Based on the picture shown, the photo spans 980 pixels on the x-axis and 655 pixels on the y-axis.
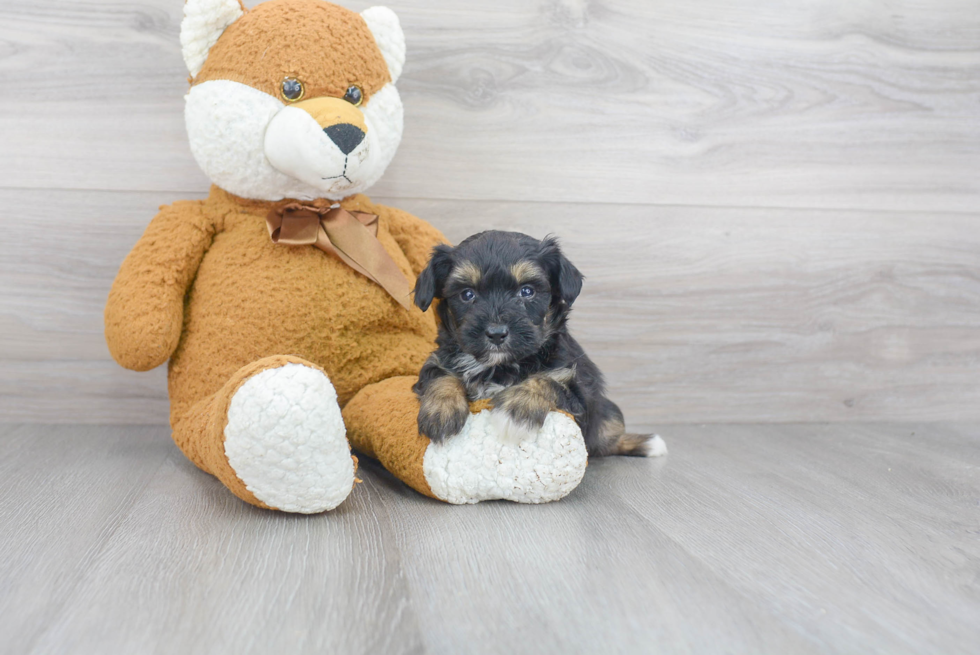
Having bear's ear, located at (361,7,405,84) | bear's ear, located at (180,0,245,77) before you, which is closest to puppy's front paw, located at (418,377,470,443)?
bear's ear, located at (361,7,405,84)

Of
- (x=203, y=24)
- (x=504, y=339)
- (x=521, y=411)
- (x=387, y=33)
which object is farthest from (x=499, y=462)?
(x=203, y=24)

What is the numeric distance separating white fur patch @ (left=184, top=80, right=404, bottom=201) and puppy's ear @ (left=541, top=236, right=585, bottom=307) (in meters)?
0.50

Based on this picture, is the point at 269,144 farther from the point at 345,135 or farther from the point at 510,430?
the point at 510,430

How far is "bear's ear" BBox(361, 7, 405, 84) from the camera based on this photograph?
5.95ft

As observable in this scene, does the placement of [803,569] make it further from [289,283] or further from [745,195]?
[745,195]

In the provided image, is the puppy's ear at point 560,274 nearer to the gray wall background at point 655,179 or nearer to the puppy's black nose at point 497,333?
the puppy's black nose at point 497,333

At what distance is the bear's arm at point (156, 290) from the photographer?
66.7 inches

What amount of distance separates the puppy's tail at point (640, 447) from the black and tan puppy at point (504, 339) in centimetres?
34

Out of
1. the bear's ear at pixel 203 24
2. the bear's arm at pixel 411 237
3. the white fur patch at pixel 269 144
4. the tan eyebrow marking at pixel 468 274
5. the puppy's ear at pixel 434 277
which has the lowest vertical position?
the bear's arm at pixel 411 237

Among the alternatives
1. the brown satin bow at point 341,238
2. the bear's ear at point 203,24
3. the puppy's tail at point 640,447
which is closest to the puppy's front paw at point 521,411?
the brown satin bow at point 341,238

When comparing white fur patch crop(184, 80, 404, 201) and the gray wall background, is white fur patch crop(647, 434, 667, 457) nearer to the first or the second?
the gray wall background

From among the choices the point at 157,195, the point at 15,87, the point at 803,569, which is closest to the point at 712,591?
the point at 803,569

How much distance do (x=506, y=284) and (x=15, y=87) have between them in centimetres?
161

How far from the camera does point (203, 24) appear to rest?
66.4 inches
